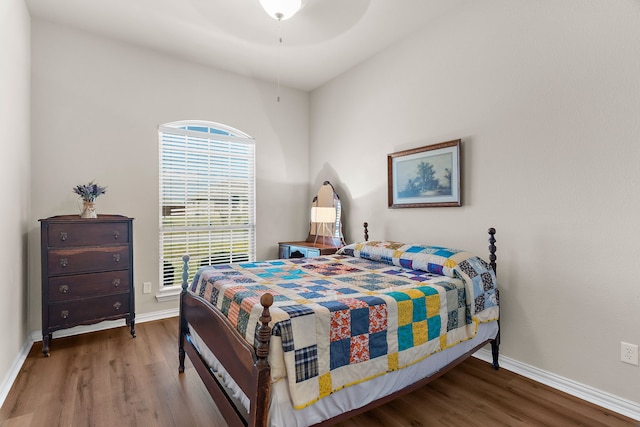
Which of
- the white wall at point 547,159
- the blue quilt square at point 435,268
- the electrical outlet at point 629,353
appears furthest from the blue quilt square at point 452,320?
the electrical outlet at point 629,353

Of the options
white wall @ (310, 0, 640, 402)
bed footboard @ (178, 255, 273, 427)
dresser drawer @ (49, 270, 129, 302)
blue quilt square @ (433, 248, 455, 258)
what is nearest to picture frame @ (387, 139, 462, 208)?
white wall @ (310, 0, 640, 402)

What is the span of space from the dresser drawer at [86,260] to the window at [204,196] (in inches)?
25.8

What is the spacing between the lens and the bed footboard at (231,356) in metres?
1.34

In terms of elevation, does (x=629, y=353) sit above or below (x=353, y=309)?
below

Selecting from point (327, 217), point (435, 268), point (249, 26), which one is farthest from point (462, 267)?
point (249, 26)

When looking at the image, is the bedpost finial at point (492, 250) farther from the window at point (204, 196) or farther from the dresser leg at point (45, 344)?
the dresser leg at point (45, 344)

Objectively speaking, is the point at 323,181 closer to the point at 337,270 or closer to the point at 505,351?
the point at 337,270

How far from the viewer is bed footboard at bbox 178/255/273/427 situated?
134cm

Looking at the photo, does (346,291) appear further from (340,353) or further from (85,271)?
(85,271)

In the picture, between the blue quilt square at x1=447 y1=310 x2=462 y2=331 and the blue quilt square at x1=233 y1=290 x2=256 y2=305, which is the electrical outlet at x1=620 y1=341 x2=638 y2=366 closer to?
the blue quilt square at x1=447 y1=310 x2=462 y2=331

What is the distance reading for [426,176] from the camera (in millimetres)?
3080

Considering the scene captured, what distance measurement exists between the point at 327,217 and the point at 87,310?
2530mm

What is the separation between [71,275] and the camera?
286 centimetres

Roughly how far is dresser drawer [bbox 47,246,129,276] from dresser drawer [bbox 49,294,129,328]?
0.27 m
